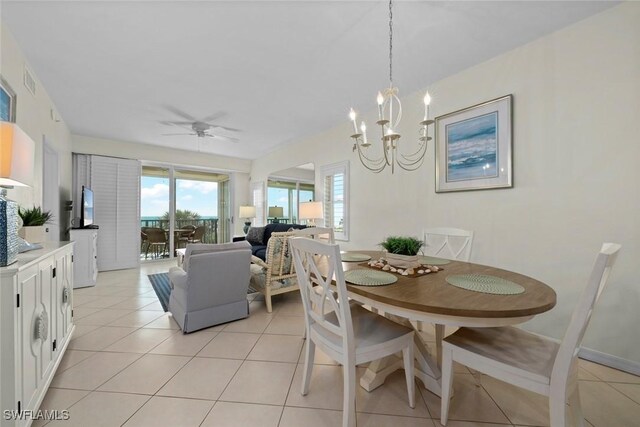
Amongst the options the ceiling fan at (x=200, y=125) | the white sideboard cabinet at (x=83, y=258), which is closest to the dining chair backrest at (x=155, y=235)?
the white sideboard cabinet at (x=83, y=258)

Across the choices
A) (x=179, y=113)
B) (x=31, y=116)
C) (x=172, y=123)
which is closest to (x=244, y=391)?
(x=31, y=116)

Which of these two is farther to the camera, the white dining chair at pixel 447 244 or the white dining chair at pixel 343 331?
the white dining chair at pixel 447 244

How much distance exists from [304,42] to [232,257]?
2.00 meters

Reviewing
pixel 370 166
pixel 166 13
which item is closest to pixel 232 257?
pixel 166 13

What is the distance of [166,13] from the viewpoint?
1778mm

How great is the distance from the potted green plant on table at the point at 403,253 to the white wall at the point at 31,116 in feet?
9.63

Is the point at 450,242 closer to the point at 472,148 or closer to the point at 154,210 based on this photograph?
the point at 472,148

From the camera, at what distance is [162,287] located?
146 inches

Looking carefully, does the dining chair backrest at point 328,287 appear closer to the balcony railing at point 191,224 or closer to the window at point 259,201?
the window at point 259,201

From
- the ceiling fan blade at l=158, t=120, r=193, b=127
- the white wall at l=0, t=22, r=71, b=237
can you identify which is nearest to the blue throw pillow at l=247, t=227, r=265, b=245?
the ceiling fan blade at l=158, t=120, r=193, b=127

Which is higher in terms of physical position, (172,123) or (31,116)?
(172,123)

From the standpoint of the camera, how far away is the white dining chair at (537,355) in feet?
3.01

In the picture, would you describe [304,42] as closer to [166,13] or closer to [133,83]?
[166,13]

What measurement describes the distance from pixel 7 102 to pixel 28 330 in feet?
6.19
